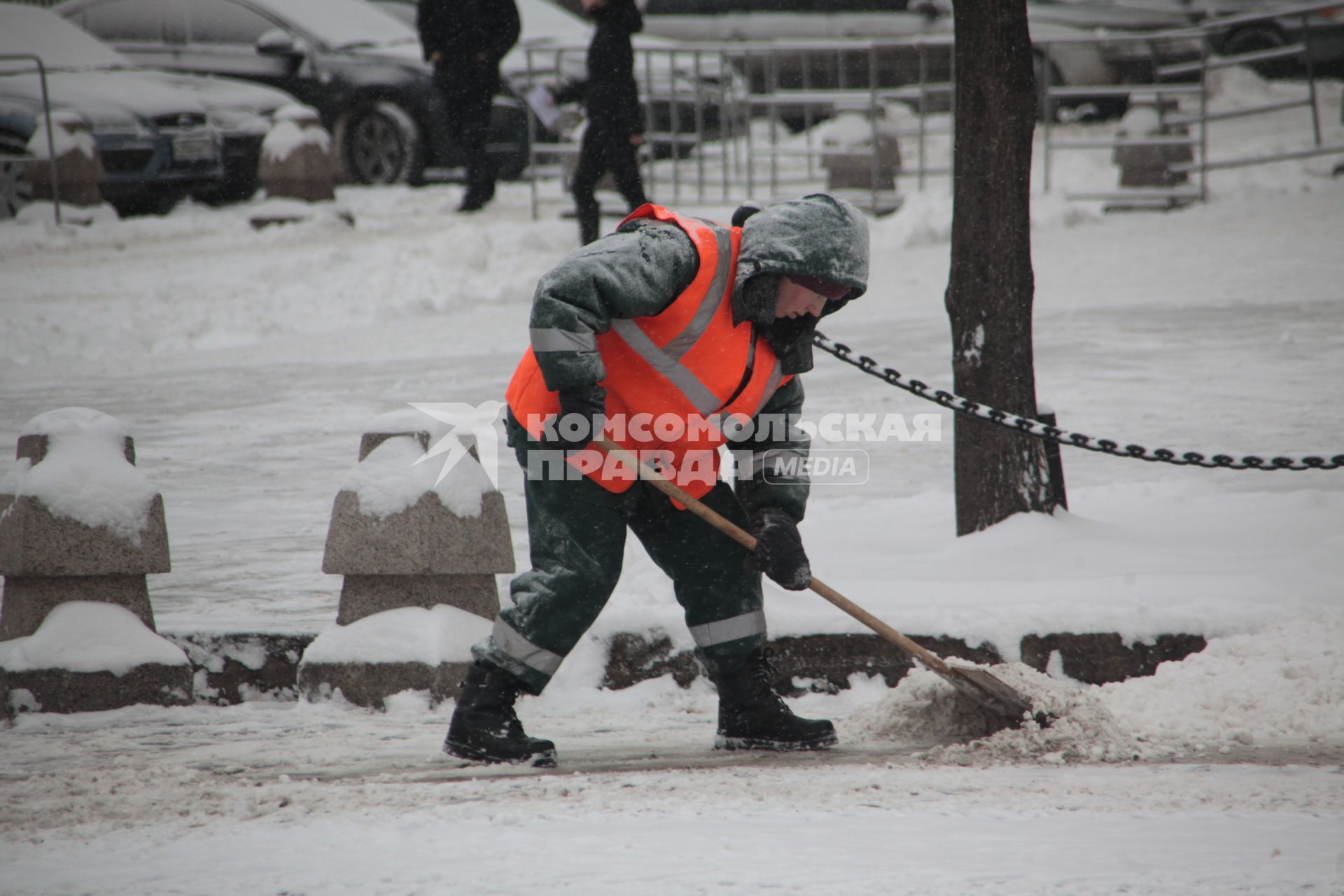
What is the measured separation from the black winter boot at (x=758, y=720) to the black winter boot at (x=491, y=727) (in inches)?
19.4

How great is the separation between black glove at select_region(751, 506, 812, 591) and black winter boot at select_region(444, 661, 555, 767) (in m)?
0.66

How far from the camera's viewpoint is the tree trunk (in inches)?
179

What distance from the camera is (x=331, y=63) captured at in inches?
556

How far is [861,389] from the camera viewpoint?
295 inches

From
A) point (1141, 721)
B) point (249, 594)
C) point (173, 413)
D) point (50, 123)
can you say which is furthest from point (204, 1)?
point (1141, 721)

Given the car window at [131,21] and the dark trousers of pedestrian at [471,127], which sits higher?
the car window at [131,21]

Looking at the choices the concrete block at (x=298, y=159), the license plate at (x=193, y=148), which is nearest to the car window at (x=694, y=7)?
the concrete block at (x=298, y=159)

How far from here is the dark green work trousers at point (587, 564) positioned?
3332mm

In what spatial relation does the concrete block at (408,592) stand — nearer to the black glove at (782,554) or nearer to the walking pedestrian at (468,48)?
the black glove at (782,554)

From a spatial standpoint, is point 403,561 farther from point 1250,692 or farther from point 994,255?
point 1250,692

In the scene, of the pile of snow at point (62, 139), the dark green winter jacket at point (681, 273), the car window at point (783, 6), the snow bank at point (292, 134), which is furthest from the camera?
the car window at point (783, 6)

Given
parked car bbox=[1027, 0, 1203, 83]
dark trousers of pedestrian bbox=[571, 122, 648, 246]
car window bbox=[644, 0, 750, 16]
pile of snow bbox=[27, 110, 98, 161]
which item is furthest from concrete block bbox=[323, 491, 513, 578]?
car window bbox=[644, 0, 750, 16]

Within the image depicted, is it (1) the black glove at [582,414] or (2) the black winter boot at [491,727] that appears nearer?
(1) the black glove at [582,414]

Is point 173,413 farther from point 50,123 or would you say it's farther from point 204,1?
point 204,1
